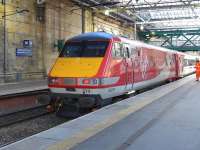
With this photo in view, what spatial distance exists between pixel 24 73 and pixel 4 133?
16.9m

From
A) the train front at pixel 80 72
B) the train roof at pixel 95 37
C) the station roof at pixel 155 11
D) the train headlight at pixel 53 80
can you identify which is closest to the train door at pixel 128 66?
the train roof at pixel 95 37

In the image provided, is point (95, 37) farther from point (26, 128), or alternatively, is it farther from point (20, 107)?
point (20, 107)

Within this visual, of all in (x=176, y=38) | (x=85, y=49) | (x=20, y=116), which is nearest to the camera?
(x=85, y=49)

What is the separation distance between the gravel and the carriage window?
2.71 metres

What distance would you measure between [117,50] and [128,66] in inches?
46.4

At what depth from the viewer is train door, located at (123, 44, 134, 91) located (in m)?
15.0

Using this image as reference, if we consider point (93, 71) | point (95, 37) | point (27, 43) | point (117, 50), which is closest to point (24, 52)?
point (27, 43)

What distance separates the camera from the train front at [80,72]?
1276cm

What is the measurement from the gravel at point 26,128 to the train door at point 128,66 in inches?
115

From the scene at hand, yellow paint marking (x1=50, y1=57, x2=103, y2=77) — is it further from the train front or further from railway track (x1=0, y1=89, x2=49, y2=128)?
railway track (x1=0, y1=89, x2=49, y2=128)

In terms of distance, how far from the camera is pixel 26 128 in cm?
1212

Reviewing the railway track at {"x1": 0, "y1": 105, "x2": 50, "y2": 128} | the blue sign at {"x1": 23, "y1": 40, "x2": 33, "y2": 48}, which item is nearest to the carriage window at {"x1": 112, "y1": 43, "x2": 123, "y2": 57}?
the railway track at {"x1": 0, "y1": 105, "x2": 50, "y2": 128}

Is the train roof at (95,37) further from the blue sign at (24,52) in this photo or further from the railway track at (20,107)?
the blue sign at (24,52)

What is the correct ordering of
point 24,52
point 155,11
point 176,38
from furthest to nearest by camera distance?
1. point 176,38
2. point 155,11
3. point 24,52
